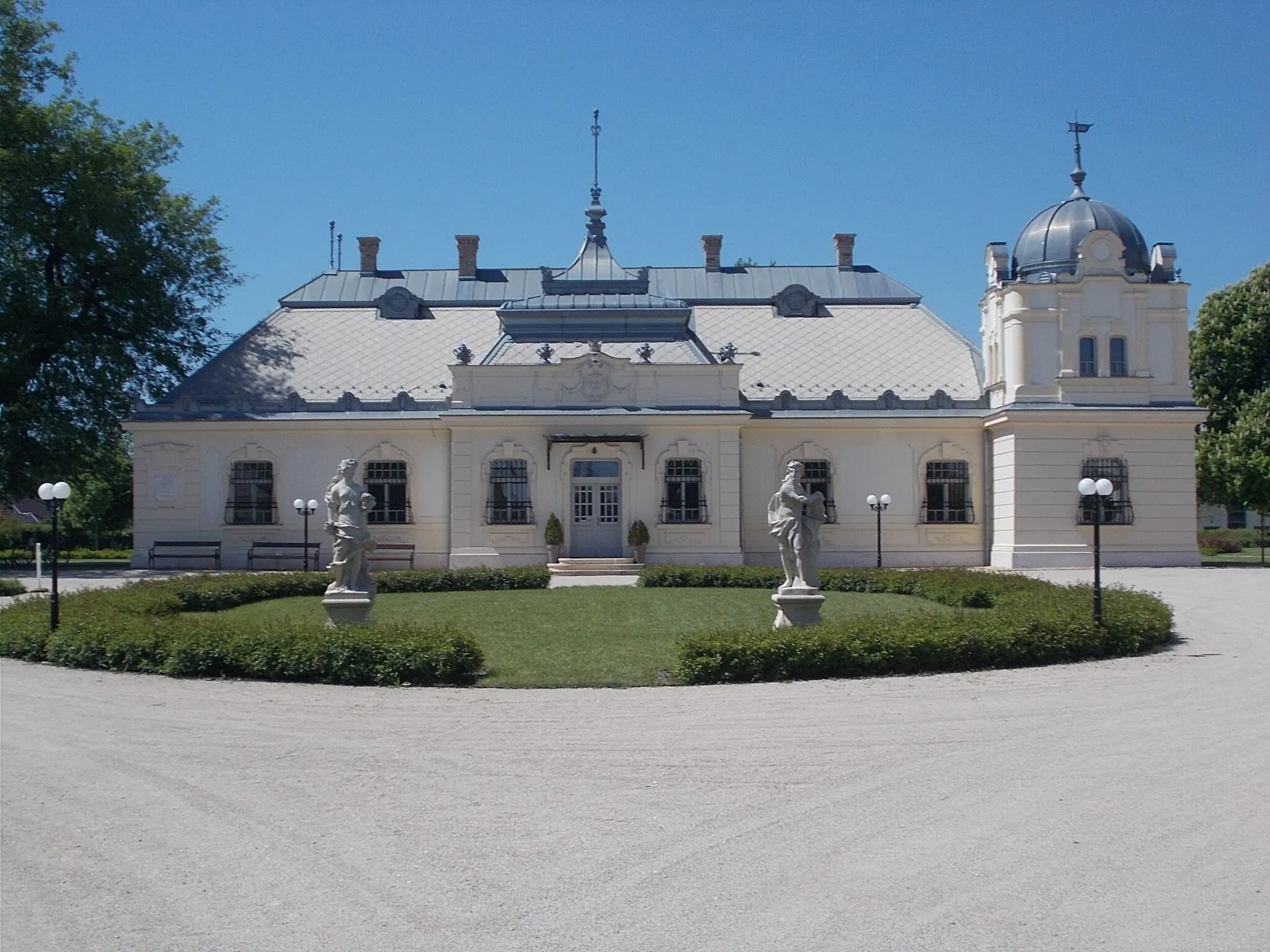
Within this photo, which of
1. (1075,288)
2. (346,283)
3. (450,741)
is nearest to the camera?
(450,741)

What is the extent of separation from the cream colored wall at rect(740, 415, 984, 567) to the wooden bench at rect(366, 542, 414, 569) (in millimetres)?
9213

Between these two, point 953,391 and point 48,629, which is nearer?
point 48,629

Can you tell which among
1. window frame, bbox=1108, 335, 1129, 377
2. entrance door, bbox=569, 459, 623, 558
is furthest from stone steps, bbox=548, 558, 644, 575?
window frame, bbox=1108, 335, 1129, 377

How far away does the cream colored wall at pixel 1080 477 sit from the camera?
102ft

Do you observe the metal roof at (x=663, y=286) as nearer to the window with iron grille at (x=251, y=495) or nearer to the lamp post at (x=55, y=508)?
the window with iron grille at (x=251, y=495)

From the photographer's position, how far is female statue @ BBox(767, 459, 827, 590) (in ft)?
51.6

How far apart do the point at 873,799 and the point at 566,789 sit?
2.04 meters

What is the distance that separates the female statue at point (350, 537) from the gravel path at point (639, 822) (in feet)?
13.1

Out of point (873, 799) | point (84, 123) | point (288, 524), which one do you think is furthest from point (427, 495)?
point (873, 799)

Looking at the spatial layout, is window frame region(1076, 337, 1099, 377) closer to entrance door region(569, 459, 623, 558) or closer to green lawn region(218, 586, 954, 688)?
green lawn region(218, 586, 954, 688)

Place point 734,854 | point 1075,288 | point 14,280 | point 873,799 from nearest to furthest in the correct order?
1. point 734,854
2. point 873,799
3. point 1075,288
4. point 14,280

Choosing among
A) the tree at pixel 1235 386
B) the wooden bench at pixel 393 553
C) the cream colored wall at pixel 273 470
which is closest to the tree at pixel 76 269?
the cream colored wall at pixel 273 470

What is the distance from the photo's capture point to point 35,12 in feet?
116

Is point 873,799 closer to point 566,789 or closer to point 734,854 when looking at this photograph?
point 734,854
